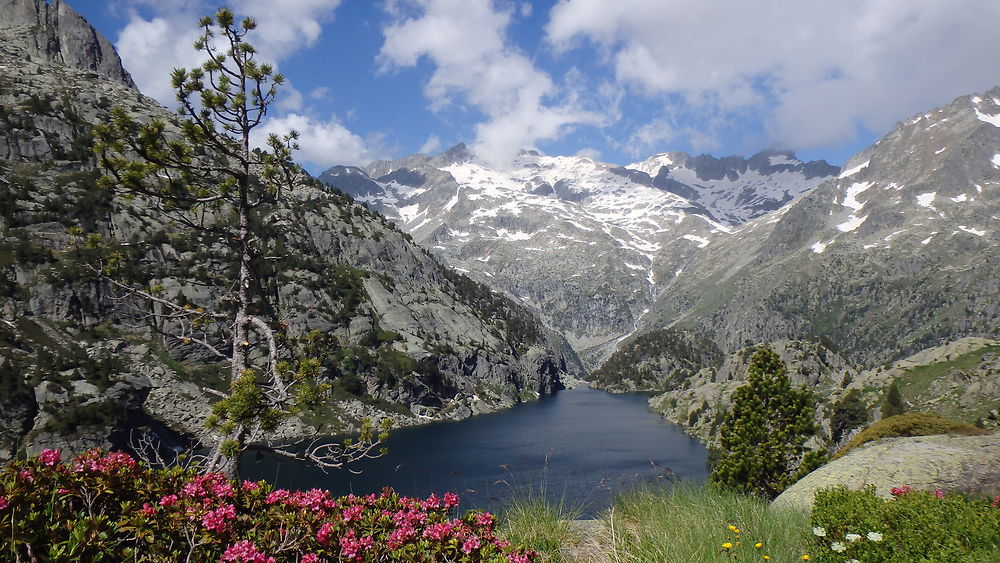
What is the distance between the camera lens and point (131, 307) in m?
96.8

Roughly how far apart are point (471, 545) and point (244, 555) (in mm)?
2113

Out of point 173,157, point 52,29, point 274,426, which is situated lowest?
point 274,426

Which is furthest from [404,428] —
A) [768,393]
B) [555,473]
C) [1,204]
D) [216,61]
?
[216,61]

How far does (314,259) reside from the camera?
550 feet

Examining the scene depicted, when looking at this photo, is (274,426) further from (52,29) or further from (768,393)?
(52,29)

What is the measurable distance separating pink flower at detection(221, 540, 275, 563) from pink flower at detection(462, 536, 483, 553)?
184 centimetres

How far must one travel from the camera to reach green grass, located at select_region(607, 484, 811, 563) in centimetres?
648

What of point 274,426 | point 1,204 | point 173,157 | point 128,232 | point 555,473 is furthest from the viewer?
point 128,232

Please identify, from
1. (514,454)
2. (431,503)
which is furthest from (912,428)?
(514,454)

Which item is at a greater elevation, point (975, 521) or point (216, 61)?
point (216, 61)

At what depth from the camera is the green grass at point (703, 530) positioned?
255 inches

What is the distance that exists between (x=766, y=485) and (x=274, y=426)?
110ft

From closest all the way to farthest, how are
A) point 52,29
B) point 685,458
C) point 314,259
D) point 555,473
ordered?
point 555,473 < point 685,458 < point 314,259 < point 52,29

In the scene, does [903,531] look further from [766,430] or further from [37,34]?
[37,34]
